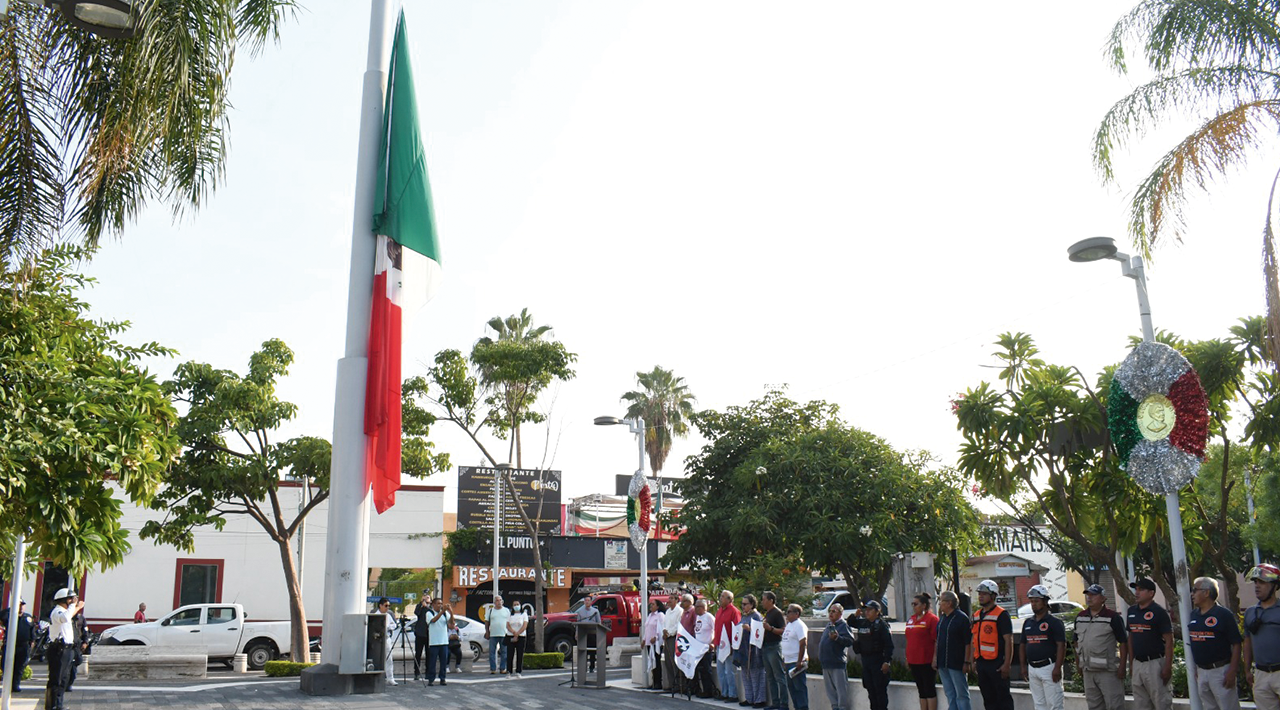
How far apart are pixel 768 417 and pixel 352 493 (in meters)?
16.2

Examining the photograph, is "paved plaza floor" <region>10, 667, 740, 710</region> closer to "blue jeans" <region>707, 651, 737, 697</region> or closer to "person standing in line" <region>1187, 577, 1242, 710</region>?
"blue jeans" <region>707, 651, 737, 697</region>

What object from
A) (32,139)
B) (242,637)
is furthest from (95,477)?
(242,637)

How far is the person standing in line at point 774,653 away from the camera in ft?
49.2

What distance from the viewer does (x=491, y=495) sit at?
41188mm

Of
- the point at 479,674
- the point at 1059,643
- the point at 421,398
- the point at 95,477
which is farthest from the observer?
the point at 421,398

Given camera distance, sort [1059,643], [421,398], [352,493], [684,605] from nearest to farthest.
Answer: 1. [1059,643]
2. [352,493]
3. [684,605]
4. [421,398]

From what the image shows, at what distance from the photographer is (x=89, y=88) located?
11305 millimetres

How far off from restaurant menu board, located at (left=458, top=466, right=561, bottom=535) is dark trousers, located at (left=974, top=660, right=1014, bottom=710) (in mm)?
28774

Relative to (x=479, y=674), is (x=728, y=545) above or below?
above

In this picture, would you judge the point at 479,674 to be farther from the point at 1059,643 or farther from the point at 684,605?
the point at 1059,643

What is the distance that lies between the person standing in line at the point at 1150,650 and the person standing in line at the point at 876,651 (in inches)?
134

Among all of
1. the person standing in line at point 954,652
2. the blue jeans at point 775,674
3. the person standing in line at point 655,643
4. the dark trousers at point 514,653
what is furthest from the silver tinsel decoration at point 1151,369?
the dark trousers at point 514,653

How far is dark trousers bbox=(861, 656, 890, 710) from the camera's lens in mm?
13320

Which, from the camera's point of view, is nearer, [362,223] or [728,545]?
[362,223]
